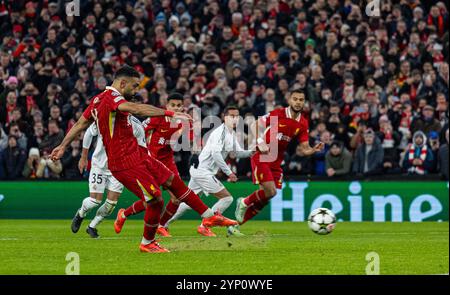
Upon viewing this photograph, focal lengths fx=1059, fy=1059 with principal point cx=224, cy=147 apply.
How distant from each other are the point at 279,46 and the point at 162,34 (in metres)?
3.13

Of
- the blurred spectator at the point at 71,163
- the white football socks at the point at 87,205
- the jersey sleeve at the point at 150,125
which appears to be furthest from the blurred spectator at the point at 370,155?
the white football socks at the point at 87,205

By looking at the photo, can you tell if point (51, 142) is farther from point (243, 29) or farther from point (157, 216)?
point (157, 216)

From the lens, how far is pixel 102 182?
17812 millimetres

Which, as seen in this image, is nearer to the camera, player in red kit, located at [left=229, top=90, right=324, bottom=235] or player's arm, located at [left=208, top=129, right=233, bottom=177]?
player in red kit, located at [left=229, top=90, right=324, bottom=235]

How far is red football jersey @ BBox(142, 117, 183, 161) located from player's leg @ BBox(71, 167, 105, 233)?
3.34 feet

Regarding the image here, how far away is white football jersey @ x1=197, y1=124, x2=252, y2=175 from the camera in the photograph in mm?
18359

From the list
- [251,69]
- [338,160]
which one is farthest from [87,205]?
[251,69]

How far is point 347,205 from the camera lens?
23609 mm

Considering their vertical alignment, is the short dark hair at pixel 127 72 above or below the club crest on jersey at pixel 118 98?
above

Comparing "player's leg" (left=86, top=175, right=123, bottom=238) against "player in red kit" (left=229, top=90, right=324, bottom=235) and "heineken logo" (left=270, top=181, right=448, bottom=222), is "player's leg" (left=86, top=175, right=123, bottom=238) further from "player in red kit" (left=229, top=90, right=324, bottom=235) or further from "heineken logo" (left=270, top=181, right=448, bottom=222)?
"heineken logo" (left=270, top=181, right=448, bottom=222)

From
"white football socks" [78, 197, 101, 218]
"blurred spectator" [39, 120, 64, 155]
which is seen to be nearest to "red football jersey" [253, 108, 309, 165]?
"white football socks" [78, 197, 101, 218]

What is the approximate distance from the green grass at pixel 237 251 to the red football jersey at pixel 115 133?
3.98ft

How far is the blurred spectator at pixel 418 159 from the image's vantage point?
23453mm

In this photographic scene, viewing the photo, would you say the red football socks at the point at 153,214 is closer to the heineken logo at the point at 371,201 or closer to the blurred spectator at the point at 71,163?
the heineken logo at the point at 371,201
